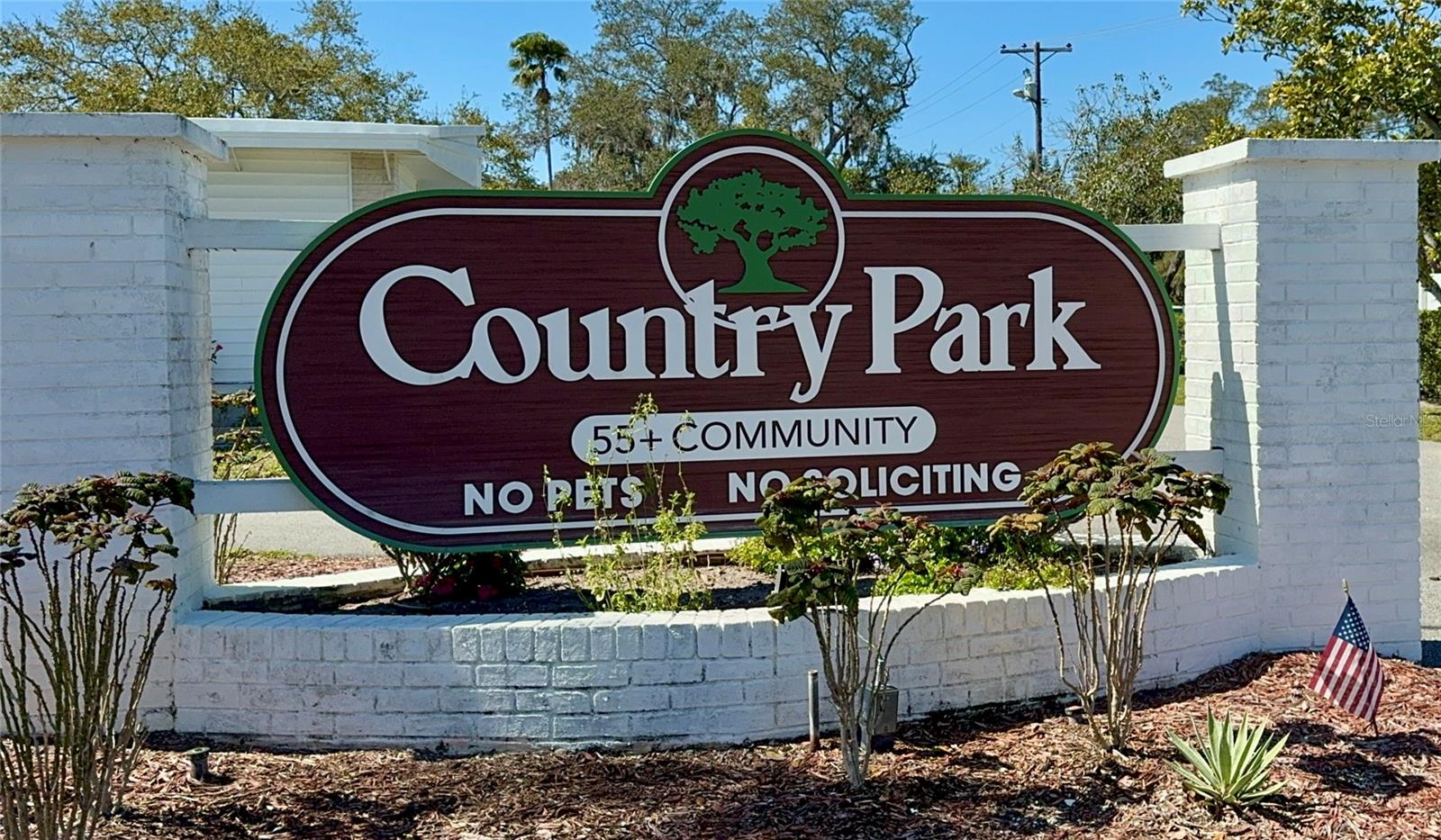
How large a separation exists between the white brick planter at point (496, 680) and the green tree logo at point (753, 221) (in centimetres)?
146

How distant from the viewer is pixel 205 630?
450 cm

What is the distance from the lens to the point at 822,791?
13.1 feet

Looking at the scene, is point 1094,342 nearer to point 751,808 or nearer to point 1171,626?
point 1171,626

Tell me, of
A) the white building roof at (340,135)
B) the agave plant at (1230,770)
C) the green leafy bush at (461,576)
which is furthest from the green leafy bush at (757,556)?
the white building roof at (340,135)

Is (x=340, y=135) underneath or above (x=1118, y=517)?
above

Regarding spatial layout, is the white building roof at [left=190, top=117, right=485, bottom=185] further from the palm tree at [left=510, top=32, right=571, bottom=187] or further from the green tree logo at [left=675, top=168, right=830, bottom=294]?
the palm tree at [left=510, top=32, right=571, bottom=187]

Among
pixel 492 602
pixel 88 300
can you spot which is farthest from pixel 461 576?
pixel 88 300

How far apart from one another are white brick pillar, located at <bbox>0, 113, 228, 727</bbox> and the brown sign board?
0.43 meters

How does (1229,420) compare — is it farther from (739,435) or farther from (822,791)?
(822,791)

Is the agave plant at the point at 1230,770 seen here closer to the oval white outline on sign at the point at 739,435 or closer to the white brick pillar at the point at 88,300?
the oval white outline on sign at the point at 739,435

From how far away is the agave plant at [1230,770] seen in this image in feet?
12.6

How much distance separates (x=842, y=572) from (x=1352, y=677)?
1.99 meters

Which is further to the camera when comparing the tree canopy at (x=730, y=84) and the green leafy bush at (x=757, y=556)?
the tree canopy at (x=730, y=84)

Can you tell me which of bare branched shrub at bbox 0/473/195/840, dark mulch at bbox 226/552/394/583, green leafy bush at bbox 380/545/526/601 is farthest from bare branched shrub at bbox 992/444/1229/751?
dark mulch at bbox 226/552/394/583
